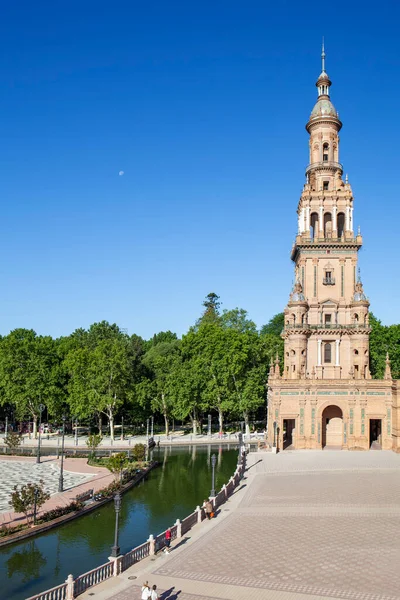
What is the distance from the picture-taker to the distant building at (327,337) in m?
51.7

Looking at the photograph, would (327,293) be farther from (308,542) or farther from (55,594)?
(55,594)

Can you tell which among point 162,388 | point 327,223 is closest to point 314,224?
point 327,223

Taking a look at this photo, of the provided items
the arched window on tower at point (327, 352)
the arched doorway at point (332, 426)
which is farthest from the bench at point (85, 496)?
the arched window on tower at point (327, 352)

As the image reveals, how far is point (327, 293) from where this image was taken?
56781mm

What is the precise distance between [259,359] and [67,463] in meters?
31.9

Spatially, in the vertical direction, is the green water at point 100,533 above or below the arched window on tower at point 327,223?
below

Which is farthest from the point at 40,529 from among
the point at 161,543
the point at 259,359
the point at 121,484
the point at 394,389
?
the point at 259,359

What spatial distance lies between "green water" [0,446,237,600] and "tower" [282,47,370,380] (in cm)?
1638

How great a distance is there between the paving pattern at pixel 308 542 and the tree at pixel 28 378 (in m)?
34.9

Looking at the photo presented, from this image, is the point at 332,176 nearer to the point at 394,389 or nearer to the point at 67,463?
the point at 394,389

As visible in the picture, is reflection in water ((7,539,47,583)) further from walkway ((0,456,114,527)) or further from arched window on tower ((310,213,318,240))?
arched window on tower ((310,213,318,240))

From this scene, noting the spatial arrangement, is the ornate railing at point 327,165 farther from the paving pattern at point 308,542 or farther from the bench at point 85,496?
the bench at point 85,496

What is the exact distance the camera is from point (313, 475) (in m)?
39.6

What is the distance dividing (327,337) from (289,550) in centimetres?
3574
